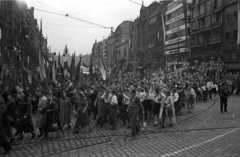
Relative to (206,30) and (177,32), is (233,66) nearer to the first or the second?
(206,30)

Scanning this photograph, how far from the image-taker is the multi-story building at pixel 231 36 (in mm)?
40328

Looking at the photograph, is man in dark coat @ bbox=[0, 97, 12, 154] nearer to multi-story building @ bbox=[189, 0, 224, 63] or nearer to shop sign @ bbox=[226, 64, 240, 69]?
shop sign @ bbox=[226, 64, 240, 69]

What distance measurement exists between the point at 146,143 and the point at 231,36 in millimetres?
38604

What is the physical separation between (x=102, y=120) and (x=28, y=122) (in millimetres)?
3242

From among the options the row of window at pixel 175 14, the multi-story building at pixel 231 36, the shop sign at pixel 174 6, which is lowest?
the multi-story building at pixel 231 36

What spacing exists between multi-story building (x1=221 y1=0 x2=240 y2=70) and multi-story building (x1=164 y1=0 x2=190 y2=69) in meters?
8.79

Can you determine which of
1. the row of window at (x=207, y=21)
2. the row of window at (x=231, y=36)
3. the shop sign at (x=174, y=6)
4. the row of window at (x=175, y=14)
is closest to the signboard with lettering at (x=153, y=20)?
the row of window at (x=175, y=14)

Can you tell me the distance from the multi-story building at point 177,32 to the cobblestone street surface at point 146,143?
4154cm

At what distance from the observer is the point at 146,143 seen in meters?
8.67

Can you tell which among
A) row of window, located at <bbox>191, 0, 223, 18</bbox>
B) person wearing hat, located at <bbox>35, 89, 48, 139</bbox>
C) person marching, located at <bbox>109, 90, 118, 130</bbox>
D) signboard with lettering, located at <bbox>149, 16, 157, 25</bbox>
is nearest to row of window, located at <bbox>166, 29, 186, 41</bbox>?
row of window, located at <bbox>191, 0, 223, 18</bbox>

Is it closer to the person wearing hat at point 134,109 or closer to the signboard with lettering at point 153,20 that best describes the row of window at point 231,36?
the signboard with lettering at point 153,20

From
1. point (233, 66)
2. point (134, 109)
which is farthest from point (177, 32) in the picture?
point (134, 109)

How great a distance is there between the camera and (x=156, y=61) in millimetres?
66875

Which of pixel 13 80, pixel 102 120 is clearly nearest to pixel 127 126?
pixel 102 120
